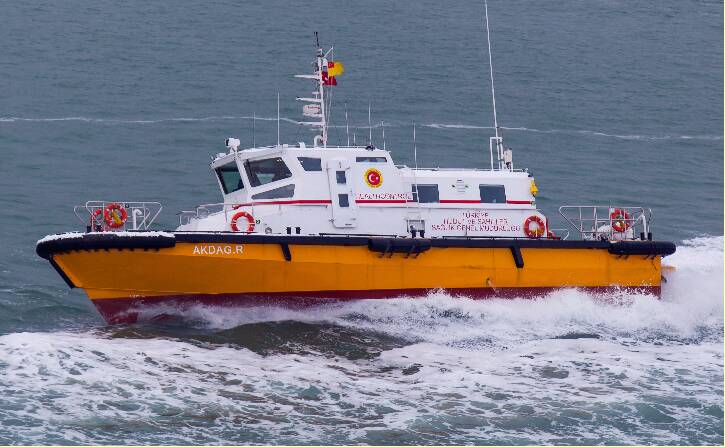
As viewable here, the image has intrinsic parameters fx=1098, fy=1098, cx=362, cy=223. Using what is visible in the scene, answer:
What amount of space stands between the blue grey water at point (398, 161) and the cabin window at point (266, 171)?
2523 millimetres

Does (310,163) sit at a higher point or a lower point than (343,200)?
higher

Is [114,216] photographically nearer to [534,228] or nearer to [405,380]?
[405,380]

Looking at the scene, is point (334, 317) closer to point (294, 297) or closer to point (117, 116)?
point (294, 297)

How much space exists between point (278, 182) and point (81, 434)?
304 inches

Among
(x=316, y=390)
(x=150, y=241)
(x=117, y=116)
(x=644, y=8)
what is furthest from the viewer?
(x=644, y=8)

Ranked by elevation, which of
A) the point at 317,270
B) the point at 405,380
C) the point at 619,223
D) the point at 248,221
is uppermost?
the point at 248,221

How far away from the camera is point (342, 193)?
65.1ft

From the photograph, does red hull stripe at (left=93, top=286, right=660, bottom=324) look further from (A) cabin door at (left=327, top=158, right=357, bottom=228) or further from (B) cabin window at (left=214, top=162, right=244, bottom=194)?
(B) cabin window at (left=214, top=162, right=244, bottom=194)

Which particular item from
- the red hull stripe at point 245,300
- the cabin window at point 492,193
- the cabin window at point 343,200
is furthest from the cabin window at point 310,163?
the cabin window at point 492,193

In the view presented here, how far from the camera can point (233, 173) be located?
799 inches

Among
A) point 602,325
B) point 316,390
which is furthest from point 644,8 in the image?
point 316,390

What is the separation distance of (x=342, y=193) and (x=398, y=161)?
981 cm

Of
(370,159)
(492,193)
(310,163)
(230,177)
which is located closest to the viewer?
(310,163)

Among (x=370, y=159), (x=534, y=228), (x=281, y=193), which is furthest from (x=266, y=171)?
(x=534, y=228)
